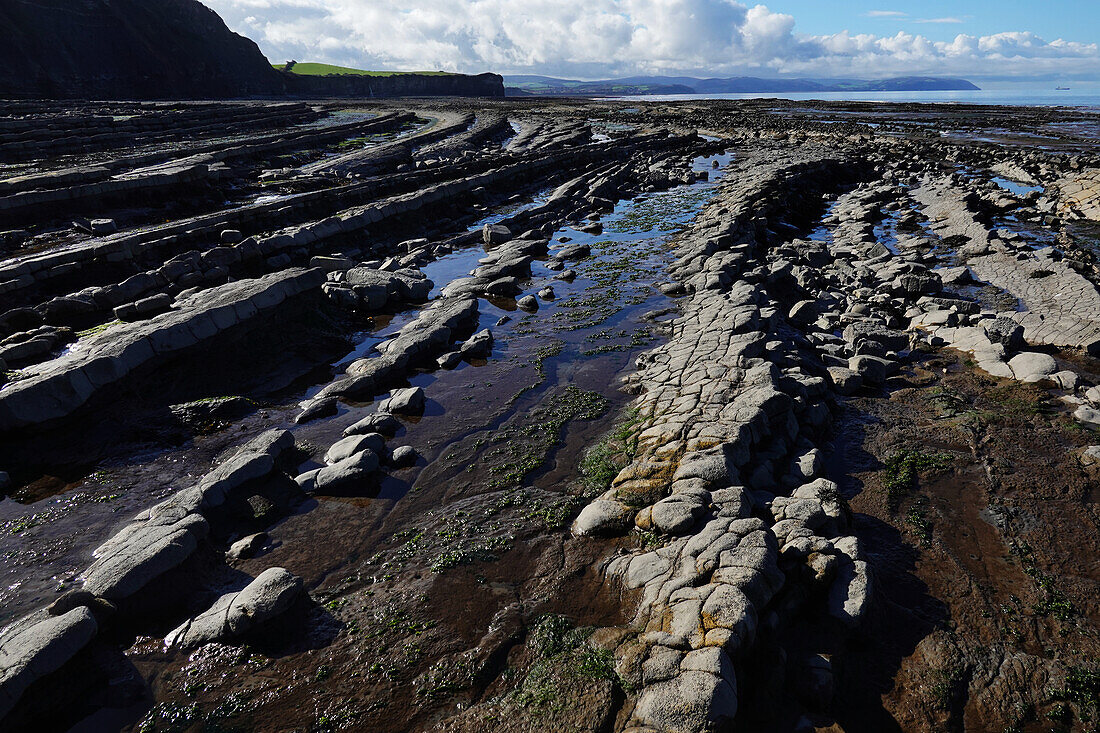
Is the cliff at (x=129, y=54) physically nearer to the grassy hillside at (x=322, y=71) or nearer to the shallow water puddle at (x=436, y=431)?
the grassy hillside at (x=322, y=71)

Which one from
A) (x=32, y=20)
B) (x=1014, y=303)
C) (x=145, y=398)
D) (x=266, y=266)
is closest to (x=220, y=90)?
(x=32, y=20)

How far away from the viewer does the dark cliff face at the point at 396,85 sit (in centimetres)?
10600

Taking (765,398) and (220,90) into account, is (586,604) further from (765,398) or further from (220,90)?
(220,90)

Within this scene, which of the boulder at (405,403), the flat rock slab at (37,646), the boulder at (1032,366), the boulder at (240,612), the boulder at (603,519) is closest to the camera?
the flat rock slab at (37,646)

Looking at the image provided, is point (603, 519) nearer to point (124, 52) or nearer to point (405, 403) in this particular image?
point (405, 403)

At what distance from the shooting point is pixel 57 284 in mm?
14039

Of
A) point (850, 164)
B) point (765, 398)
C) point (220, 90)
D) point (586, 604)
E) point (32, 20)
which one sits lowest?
point (586, 604)

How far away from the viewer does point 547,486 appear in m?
7.54

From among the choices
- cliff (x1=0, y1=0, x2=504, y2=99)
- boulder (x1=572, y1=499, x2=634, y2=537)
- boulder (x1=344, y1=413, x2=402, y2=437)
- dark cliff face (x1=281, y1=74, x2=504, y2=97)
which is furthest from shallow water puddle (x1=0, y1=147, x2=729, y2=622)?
dark cliff face (x1=281, y1=74, x2=504, y2=97)

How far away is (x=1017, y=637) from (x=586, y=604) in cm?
399

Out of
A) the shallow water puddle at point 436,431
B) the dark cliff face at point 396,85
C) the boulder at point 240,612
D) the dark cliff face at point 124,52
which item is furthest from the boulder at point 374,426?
the dark cliff face at point 396,85

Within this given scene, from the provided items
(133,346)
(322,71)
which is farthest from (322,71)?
(133,346)

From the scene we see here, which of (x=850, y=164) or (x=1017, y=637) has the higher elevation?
(x=850, y=164)

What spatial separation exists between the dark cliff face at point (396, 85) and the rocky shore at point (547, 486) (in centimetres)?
10371
